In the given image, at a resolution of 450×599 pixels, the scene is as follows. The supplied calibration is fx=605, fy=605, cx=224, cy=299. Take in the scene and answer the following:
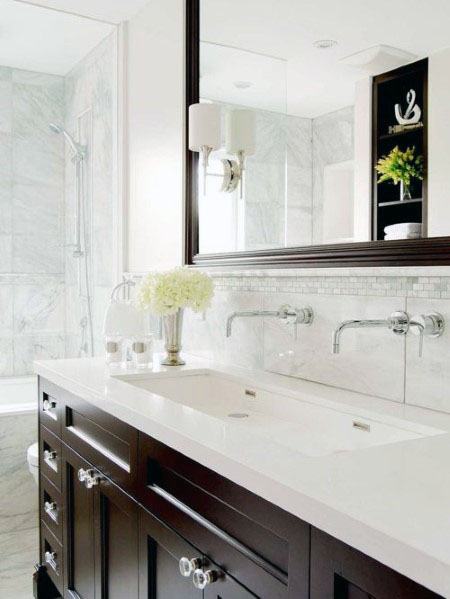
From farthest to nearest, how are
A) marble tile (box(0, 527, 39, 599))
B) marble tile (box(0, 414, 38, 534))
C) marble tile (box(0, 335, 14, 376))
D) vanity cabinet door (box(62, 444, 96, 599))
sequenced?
marble tile (box(0, 335, 14, 376)) → marble tile (box(0, 414, 38, 534)) → marble tile (box(0, 527, 39, 599)) → vanity cabinet door (box(62, 444, 96, 599))

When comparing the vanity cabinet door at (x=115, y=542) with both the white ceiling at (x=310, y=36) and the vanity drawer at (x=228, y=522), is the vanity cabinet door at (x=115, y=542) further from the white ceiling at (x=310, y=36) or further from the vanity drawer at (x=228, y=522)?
the white ceiling at (x=310, y=36)

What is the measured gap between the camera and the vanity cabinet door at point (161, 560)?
123 centimetres

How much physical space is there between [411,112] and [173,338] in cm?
110

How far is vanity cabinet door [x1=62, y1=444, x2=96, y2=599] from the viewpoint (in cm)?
175

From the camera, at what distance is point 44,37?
3402 mm

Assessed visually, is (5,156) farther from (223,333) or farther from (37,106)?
(223,333)

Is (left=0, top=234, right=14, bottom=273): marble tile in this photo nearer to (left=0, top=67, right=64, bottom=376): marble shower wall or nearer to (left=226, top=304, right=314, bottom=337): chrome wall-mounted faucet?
(left=0, top=67, right=64, bottom=376): marble shower wall

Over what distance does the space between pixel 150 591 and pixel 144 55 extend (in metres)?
2.26

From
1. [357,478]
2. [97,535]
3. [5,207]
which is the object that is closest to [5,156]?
[5,207]

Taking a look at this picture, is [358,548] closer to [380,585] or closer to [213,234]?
[380,585]

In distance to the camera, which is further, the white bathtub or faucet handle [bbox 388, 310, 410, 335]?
the white bathtub

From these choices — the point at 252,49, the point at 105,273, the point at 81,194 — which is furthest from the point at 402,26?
the point at 81,194

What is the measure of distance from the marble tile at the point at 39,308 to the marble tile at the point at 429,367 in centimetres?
310

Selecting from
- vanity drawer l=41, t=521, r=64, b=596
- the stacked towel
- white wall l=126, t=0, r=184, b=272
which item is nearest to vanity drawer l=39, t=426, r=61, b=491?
vanity drawer l=41, t=521, r=64, b=596
